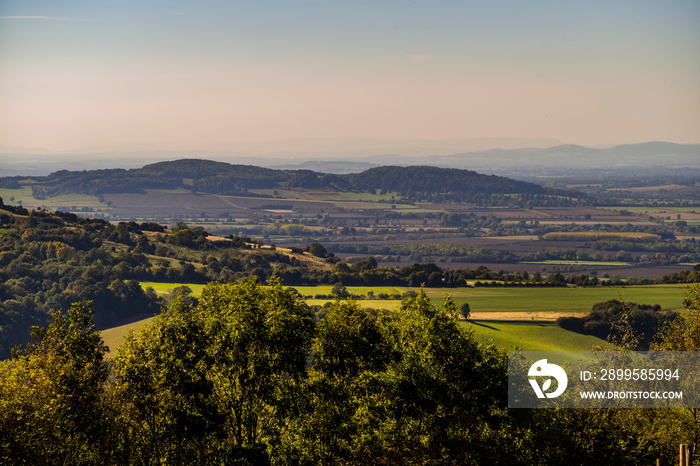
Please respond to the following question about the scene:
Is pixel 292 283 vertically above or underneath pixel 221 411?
underneath

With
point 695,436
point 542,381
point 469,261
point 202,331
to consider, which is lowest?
point 469,261

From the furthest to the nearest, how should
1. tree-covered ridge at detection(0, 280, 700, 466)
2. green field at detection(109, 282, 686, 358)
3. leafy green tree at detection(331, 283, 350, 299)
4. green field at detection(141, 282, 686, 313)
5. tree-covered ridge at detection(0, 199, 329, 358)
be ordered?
tree-covered ridge at detection(0, 199, 329, 358) → leafy green tree at detection(331, 283, 350, 299) → green field at detection(141, 282, 686, 313) → green field at detection(109, 282, 686, 358) → tree-covered ridge at detection(0, 280, 700, 466)

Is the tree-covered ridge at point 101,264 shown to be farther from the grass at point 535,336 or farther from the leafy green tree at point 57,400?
the leafy green tree at point 57,400

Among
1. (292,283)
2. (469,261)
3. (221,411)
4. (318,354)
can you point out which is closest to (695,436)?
(318,354)

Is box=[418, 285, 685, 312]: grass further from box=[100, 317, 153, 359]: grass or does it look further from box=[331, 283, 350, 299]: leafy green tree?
box=[100, 317, 153, 359]: grass

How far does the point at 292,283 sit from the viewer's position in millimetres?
97250

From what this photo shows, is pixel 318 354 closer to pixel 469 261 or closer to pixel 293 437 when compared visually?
pixel 293 437

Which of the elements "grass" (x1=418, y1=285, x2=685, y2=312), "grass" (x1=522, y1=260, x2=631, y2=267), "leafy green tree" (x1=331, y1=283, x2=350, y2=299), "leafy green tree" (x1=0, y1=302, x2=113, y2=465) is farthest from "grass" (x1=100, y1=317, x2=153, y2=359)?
"grass" (x1=522, y1=260, x2=631, y2=267)

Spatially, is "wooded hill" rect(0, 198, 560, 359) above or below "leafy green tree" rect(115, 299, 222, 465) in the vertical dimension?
below

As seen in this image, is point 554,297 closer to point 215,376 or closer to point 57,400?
point 215,376

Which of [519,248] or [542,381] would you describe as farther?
[519,248]

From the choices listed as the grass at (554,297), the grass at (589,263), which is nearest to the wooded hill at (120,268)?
the grass at (554,297)

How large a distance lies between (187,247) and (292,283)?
92.7 ft

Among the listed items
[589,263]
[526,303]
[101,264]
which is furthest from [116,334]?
[589,263]
